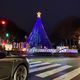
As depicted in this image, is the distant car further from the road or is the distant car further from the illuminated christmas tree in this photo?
the illuminated christmas tree

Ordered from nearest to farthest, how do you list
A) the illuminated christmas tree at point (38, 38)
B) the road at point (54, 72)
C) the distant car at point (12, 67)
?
the distant car at point (12, 67) < the road at point (54, 72) < the illuminated christmas tree at point (38, 38)

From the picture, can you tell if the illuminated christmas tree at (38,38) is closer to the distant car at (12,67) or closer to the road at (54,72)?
the road at (54,72)

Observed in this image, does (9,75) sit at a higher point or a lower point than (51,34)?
lower

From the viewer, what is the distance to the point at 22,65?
26.6ft

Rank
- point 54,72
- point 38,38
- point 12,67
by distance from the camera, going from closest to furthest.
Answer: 1. point 12,67
2. point 54,72
3. point 38,38

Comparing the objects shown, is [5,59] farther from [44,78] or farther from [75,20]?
[75,20]

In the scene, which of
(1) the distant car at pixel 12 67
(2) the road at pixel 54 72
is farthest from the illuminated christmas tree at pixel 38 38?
(1) the distant car at pixel 12 67

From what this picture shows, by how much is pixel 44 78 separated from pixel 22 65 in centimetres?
219

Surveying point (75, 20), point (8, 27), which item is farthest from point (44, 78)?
point (8, 27)

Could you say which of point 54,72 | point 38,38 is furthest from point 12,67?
point 38,38

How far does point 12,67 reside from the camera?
24.7 ft

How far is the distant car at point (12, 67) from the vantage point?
23.9ft

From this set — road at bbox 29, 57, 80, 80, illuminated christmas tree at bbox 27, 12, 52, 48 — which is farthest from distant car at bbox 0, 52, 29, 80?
illuminated christmas tree at bbox 27, 12, 52, 48

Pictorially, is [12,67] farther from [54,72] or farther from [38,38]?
[38,38]
